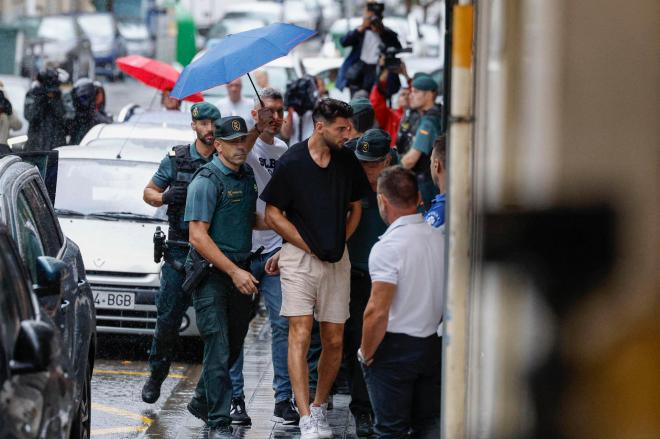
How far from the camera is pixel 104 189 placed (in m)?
11.6

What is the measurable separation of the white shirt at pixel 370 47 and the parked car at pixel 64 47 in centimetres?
2037

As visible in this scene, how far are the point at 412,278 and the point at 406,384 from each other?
0.48m

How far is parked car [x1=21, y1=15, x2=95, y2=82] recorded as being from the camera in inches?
1426

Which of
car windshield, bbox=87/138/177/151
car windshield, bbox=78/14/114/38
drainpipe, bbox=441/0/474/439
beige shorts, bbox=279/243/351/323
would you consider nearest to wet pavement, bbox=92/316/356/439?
beige shorts, bbox=279/243/351/323

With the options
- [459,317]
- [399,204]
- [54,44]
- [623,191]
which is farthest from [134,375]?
[54,44]

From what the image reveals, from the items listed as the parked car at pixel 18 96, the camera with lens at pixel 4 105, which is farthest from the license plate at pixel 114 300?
the parked car at pixel 18 96

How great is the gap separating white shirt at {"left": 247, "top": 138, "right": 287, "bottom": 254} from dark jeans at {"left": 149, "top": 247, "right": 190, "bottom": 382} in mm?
466

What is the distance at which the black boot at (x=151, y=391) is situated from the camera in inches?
352

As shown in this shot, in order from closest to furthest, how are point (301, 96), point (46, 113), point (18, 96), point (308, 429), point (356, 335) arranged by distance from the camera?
point (308, 429), point (356, 335), point (301, 96), point (46, 113), point (18, 96)

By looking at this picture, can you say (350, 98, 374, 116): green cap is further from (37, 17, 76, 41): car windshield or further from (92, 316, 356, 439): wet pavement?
(37, 17, 76, 41): car windshield

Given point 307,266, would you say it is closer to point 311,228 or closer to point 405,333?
point 311,228

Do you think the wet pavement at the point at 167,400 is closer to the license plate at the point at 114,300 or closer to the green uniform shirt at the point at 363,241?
the license plate at the point at 114,300

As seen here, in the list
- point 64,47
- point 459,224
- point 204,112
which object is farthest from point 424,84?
point 64,47

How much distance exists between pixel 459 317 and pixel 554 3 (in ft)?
3.14
